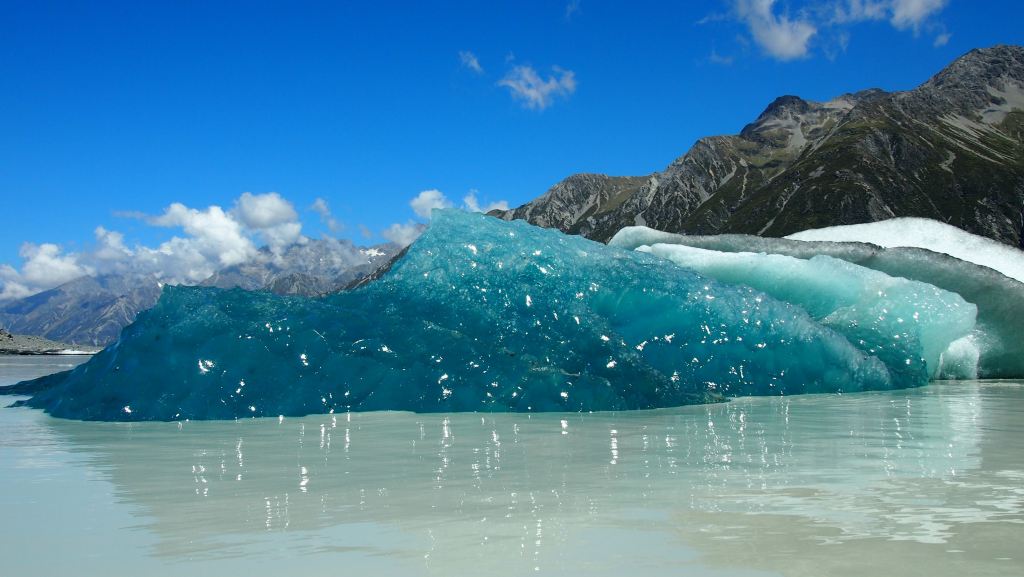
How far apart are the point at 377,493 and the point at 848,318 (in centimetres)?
1081

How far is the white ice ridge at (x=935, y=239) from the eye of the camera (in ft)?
50.7

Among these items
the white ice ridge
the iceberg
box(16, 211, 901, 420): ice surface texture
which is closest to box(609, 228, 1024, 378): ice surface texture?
the iceberg

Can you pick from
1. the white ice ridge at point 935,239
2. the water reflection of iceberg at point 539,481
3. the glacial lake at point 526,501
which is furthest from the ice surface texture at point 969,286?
the glacial lake at point 526,501

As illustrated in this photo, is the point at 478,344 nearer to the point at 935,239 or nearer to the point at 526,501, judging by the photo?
the point at 526,501

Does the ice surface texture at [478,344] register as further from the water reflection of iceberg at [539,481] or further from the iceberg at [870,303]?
the water reflection of iceberg at [539,481]

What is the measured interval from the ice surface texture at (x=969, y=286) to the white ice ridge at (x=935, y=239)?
1426 mm

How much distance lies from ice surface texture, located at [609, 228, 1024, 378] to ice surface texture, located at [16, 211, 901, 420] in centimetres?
264

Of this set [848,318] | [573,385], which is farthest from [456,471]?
[848,318]

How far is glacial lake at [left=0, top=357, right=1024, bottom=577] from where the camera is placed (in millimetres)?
2738

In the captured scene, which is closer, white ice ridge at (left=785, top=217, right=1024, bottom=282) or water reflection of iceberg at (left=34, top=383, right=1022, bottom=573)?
water reflection of iceberg at (left=34, top=383, right=1022, bottom=573)

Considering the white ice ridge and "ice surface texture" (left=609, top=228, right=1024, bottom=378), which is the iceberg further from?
the white ice ridge

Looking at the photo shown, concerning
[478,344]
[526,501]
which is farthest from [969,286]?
[526,501]

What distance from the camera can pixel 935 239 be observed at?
16734 mm

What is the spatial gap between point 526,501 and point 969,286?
1277 cm
